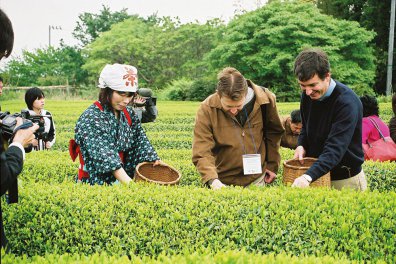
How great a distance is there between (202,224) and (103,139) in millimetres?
→ 1150

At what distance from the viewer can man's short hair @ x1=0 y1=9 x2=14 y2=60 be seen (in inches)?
84.8

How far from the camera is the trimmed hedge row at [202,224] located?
10.8 feet

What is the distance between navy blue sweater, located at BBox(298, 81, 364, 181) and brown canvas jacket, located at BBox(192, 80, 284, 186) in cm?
33

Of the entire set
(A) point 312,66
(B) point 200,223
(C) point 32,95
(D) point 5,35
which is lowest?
(B) point 200,223

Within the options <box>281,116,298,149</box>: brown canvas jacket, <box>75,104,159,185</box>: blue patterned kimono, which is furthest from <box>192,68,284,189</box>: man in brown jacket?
<box>281,116,298,149</box>: brown canvas jacket

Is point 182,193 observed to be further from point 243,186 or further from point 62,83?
point 62,83

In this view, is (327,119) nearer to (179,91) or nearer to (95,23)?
(179,91)

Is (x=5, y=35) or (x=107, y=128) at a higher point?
(x=5, y=35)

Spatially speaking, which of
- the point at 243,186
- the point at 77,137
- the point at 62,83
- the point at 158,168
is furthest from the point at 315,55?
the point at 62,83

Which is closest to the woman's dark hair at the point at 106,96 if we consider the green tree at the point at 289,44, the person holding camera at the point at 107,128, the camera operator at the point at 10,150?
the person holding camera at the point at 107,128

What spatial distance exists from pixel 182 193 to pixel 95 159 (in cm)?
84

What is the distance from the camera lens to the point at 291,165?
4.13 m

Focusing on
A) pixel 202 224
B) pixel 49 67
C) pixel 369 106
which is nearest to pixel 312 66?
pixel 202 224

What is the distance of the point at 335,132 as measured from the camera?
11.8 ft
